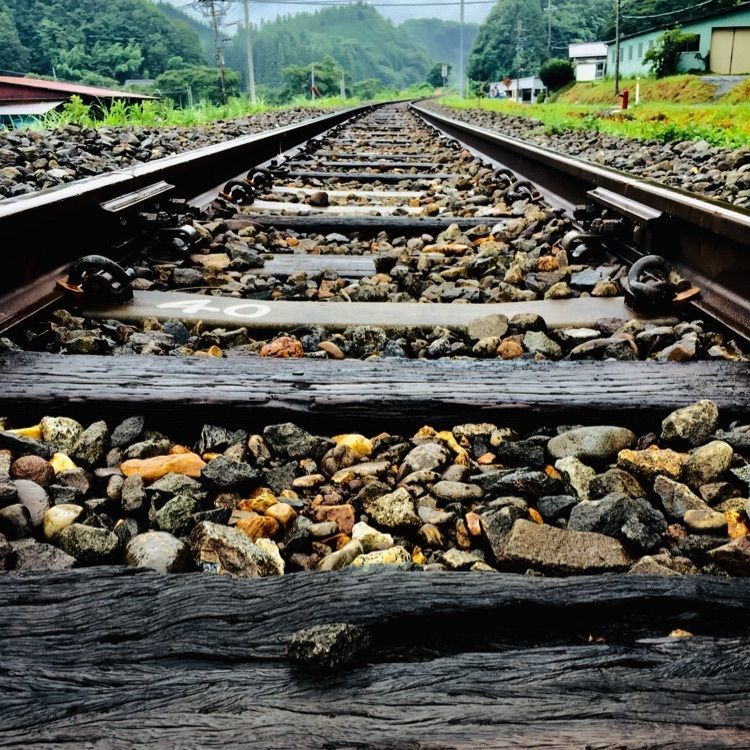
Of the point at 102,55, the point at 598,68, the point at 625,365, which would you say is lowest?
the point at 625,365

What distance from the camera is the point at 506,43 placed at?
9694cm

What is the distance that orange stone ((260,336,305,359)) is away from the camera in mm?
1942

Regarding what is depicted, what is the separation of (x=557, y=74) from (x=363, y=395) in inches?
1816

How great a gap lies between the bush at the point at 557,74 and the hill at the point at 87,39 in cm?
5022

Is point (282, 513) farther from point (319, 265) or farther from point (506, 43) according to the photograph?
point (506, 43)

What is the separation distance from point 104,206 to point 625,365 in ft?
6.34

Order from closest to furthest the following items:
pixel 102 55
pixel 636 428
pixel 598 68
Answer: pixel 636 428, pixel 598 68, pixel 102 55

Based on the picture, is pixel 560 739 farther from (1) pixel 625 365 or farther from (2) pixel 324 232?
(2) pixel 324 232

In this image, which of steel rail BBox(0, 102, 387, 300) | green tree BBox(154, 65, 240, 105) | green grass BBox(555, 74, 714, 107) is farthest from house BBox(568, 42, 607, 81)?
steel rail BBox(0, 102, 387, 300)

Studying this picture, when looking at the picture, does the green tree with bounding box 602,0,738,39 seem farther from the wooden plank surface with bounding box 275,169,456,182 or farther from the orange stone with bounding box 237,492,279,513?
the orange stone with bounding box 237,492,279,513

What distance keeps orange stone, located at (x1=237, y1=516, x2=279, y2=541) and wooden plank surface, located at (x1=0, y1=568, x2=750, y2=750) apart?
0.28 meters

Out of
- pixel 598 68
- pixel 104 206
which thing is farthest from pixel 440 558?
pixel 598 68

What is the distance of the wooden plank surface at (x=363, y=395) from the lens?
1508mm

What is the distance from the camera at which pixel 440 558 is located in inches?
45.1
